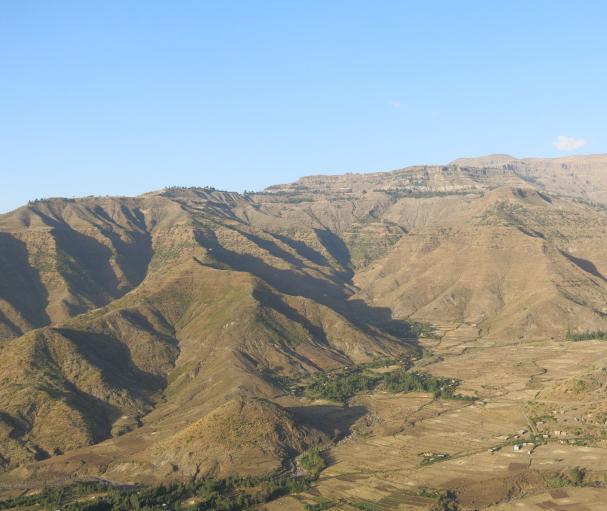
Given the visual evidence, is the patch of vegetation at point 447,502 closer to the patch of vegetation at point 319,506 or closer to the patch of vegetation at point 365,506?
the patch of vegetation at point 365,506

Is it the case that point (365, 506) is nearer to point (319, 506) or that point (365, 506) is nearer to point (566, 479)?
point (319, 506)

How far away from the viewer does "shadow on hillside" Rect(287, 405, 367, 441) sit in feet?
547

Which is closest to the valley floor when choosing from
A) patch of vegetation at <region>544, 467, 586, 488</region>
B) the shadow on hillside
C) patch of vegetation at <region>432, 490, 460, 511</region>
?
patch of vegetation at <region>544, 467, 586, 488</region>

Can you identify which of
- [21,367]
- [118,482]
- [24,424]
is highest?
[21,367]

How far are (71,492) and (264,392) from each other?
72.9m

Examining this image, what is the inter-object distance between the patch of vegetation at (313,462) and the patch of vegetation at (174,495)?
4.77 m

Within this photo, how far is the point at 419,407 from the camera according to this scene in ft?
617

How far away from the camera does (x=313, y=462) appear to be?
14500cm

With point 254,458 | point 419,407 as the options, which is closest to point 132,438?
point 254,458

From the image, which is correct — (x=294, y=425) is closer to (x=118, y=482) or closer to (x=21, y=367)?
(x=118, y=482)

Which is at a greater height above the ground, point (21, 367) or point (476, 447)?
point (21, 367)

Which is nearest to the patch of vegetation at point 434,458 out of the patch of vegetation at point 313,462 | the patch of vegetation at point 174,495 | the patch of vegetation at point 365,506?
the patch of vegetation at point 313,462

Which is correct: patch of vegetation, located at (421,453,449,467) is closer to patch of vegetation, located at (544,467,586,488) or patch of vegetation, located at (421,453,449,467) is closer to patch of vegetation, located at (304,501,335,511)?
patch of vegetation, located at (544,467,586,488)

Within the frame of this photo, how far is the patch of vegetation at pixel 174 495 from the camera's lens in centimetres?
12175
